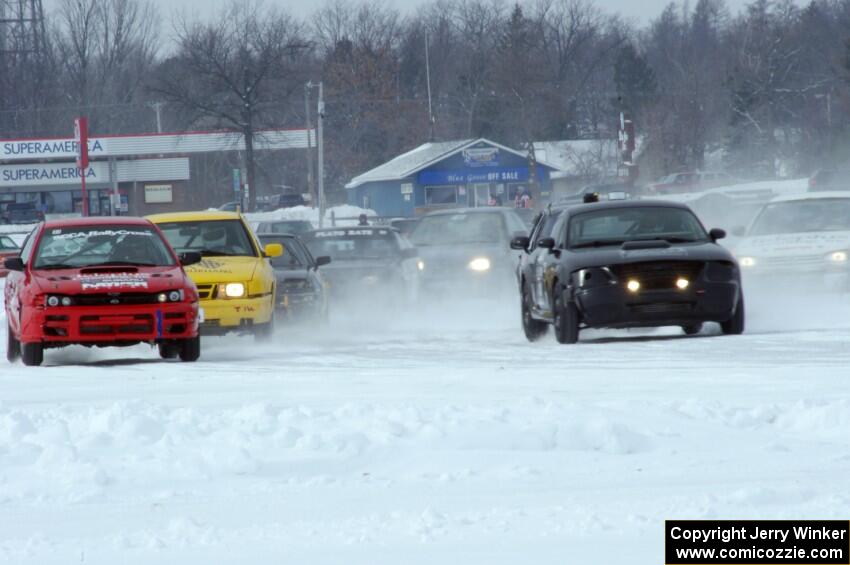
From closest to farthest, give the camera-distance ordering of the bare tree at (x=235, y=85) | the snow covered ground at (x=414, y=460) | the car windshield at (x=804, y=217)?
the snow covered ground at (x=414, y=460)
the car windshield at (x=804, y=217)
the bare tree at (x=235, y=85)

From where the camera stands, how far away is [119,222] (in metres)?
15.3

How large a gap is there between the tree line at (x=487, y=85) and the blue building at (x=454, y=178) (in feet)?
20.2

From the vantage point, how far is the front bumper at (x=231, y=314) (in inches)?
624

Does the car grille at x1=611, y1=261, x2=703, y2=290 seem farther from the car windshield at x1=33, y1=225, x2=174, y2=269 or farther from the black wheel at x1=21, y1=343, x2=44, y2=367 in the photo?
the black wheel at x1=21, y1=343, x2=44, y2=367

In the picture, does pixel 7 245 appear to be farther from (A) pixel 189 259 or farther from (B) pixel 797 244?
(A) pixel 189 259

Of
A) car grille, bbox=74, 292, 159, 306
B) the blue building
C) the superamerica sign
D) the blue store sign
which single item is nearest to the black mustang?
car grille, bbox=74, 292, 159, 306

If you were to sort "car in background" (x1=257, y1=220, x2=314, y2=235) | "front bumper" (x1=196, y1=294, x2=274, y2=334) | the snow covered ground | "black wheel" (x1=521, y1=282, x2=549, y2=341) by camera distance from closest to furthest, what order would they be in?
the snow covered ground < "front bumper" (x1=196, y1=294, x2=274, y2=334) < "black wheel" (x1=521, y1=282, x2=549, y2=341) < "car in background" (x1=257, y1=220, x2=314, y2=235)

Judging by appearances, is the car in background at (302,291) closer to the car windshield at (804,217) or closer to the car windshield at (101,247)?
the car windshield at (101,247)

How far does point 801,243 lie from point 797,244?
6 cm

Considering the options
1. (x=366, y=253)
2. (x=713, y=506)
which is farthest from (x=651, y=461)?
(x=366, y=253)

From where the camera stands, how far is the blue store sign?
8406 centimetres

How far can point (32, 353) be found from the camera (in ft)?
45.5

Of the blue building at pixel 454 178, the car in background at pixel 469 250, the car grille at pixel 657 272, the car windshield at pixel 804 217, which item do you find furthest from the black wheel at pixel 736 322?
Result: the blue building at pixel 454 178

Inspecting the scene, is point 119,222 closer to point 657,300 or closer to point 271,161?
point 657,300
